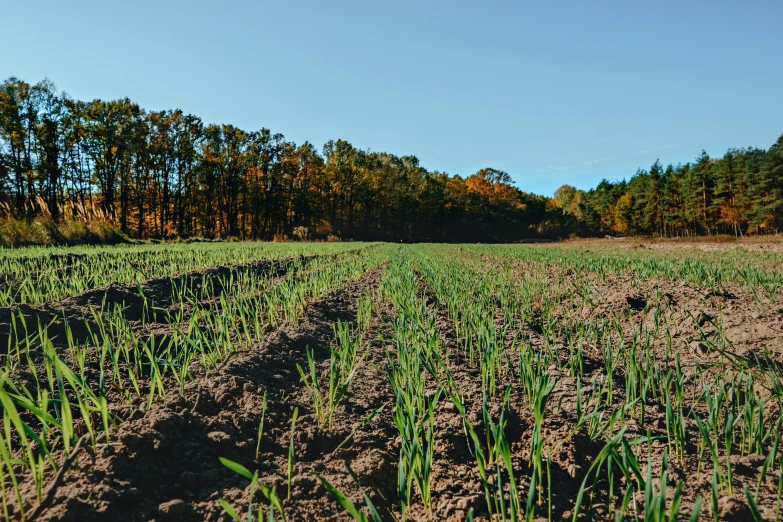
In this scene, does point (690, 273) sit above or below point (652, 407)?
above

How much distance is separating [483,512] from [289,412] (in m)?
1.06

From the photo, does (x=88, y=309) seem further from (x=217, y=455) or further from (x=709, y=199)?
(x=709, y=199)

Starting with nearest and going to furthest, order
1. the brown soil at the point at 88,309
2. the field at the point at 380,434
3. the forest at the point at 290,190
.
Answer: the field at the point at 380,434, the brown soil at the point at 88,309, the forest at the point at 290,190

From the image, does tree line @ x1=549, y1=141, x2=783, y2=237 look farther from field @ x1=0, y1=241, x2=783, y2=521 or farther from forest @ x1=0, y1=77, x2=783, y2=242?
field @ x1=0, y1=241, x2=783, y2=521

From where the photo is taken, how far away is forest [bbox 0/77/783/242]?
90.0 ft

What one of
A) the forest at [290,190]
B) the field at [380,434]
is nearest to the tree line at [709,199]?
the forest at [290,190]

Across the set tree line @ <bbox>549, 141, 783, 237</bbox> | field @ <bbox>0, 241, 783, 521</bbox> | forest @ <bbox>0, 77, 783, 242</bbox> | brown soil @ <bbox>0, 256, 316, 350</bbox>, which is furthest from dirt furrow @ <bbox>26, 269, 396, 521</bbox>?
tree line @ <bbox>549, 141, 783, 237</bbox>

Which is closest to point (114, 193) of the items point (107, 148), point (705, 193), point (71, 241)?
point (107, 148)

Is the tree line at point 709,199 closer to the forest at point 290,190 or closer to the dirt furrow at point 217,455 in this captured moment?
the forest at point 290,190

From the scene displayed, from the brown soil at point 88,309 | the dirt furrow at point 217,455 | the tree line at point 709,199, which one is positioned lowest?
the dirt furrow at point 217,455

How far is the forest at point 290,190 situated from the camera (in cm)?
2744

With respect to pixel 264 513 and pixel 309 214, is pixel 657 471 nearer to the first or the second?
pixel 264 513

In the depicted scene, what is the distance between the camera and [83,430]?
1787 mm

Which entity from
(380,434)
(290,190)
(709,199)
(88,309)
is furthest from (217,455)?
(709,199)
